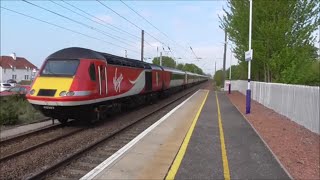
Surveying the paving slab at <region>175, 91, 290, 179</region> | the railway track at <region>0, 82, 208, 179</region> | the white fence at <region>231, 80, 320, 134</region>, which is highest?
the white fence at <region>231, 80, 320, 134</region>

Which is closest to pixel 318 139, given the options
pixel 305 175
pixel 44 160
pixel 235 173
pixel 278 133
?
pixel 278 133

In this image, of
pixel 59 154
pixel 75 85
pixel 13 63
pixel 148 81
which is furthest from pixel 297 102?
pixel 13 63

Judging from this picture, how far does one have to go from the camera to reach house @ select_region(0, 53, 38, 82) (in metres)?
96.6

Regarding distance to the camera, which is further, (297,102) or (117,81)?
(117,81)

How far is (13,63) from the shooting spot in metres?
100

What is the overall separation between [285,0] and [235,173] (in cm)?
1997

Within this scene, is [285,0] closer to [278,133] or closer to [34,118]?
[278,133]

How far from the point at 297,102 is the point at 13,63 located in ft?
307

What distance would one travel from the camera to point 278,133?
13.6 m

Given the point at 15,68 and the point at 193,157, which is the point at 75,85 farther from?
the point at 15,68

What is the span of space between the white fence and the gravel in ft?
0.99

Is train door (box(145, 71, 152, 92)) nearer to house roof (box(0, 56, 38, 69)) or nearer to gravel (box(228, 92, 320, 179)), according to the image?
gravel (box(228, 92, 320, 179))

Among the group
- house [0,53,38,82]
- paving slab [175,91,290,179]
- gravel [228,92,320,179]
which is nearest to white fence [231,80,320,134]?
gravel [228,92,320,179]

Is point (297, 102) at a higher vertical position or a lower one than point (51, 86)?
lower
